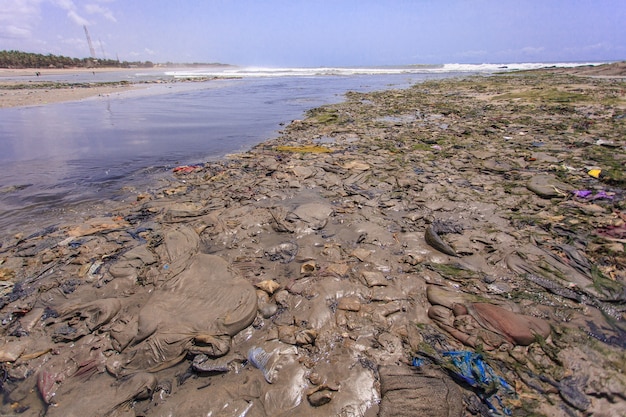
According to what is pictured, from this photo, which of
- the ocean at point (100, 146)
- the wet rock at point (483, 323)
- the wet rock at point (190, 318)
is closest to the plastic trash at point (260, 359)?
the wet rock at point (190, 318)

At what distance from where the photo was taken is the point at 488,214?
14.7 feet

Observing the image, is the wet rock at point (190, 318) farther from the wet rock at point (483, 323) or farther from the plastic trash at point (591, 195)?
the plastic trash at point (591, 195)

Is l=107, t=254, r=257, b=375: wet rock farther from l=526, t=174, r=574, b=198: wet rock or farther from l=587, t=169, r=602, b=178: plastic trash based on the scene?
l=587, t=169, r=602, b=178: plastic trash

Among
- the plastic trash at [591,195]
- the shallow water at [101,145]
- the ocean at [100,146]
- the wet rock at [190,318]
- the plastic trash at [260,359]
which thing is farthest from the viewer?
the shallow water at [101,145]

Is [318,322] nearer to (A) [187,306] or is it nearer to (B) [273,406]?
(B) [273,406]

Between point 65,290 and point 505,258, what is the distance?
5077mm

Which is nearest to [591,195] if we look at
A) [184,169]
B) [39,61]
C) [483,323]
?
[483,323]

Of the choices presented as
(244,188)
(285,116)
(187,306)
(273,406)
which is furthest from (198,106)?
(273,406)

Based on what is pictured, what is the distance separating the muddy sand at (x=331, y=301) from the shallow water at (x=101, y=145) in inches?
48.7

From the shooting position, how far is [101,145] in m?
9.14

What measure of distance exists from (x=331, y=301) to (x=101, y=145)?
976cm

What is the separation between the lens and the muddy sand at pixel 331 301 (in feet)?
6.86

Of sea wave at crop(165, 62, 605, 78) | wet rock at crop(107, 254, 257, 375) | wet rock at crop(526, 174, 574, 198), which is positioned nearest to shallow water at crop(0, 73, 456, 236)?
wet rock at crop(107, 254, 257, 375)

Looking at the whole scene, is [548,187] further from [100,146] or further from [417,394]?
[100,146]
